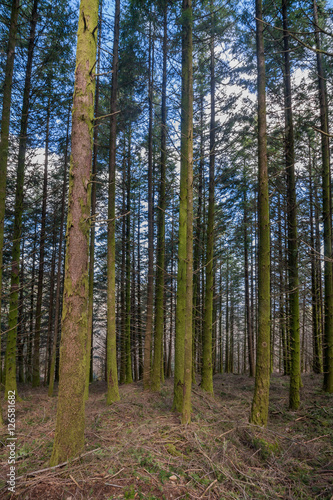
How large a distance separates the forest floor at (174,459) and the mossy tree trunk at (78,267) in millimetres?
450

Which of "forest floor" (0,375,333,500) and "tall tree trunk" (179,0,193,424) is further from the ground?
"tall tree trunk" (179,0,193,424)

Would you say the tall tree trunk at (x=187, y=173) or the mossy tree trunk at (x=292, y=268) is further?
the mossy tree trunk at (x=292, y=268)

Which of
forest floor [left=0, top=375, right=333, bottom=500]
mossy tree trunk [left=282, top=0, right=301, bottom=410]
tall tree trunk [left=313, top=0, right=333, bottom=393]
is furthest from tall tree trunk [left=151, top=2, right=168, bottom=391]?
tall tree trunk [left=313, top=0, right=333, bottom=393]

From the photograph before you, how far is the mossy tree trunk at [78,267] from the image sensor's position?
3201 mm

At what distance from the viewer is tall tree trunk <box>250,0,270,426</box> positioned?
532cm

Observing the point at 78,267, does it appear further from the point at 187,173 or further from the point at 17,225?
the point at 17,225

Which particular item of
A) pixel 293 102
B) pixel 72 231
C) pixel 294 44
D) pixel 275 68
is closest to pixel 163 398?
pixel 72 231

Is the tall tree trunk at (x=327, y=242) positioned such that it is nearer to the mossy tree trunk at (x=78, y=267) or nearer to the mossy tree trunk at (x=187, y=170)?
the mossy tree trunk at (x=187, y=170)

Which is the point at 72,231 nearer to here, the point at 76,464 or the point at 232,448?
the point at 76,464

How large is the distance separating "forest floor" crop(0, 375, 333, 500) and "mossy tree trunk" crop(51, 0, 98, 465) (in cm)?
45

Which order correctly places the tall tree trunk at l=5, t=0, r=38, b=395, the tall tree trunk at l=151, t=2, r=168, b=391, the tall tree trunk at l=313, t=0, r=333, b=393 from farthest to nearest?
1. the tall tree trunk at l=151, t=2, r=168, b=391
2. the tall tree trunk at l=313, t=0, r=333, b=393
3. the tall tree trunk at l=5, t=0, r=38, b=395

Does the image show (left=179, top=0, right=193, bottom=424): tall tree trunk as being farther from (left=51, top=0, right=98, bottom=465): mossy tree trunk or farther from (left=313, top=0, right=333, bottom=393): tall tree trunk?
(left=313, top=0, right=333, bottom=393): tall tree trunk

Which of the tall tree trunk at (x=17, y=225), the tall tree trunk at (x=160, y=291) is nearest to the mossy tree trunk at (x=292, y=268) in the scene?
the tall tree trunk at (x=160, y=291)

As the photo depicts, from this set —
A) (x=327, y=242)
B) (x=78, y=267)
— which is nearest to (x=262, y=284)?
(x=78, y=267)
